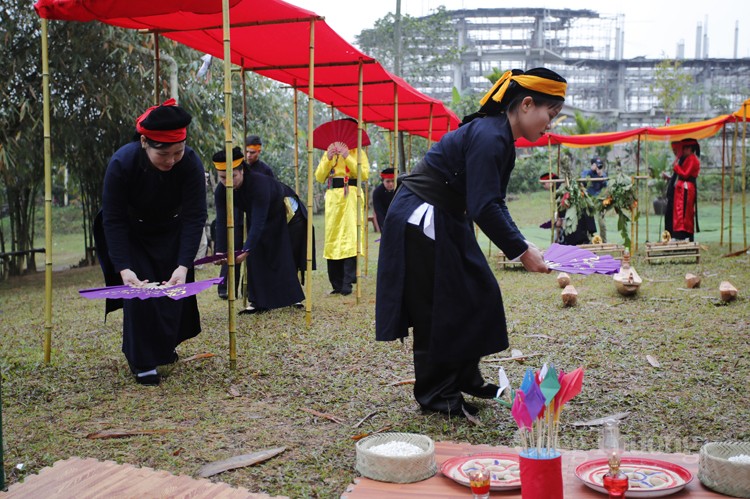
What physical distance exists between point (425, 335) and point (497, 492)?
0.96 meters

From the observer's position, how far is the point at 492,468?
2.50 meters

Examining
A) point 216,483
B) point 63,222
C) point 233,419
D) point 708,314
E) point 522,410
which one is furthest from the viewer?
point 63,222

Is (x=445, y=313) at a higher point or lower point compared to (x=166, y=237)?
lower

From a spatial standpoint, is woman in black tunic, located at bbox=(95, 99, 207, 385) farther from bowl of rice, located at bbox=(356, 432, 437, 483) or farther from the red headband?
bowl of rice, located at bbox=(356, 432, 437, 483)

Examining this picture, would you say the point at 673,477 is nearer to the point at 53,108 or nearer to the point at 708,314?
the point at 708,314

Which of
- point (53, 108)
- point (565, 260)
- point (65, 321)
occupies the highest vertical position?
point (53, 108)

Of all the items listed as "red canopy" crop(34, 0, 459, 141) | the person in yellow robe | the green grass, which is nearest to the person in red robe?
the green grass

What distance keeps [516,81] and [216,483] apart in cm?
194

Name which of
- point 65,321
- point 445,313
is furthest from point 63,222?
point 445,313

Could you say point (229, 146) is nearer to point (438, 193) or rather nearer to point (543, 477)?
point (438, 193)

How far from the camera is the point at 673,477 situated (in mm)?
2334

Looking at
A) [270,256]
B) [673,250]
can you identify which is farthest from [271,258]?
[673,250]

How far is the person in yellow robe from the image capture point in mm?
7449

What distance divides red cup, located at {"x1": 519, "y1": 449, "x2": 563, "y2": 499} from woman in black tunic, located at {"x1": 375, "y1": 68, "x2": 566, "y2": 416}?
103 cm
